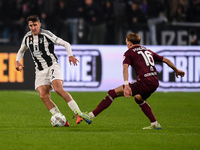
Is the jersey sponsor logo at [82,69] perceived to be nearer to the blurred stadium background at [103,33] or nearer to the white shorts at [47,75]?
the blurred stadium background at [103,33]

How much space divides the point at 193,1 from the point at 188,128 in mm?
10352

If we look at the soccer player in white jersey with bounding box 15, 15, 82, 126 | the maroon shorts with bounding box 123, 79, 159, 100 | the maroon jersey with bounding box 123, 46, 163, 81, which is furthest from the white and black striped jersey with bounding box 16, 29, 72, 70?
the maroon shorts with bounding box 123, 79, 159, 100

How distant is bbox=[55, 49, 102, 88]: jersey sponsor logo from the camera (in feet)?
43.8

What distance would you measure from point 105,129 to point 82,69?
724 cm

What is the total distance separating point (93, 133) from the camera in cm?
579

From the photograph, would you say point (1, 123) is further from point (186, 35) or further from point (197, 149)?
point (186, 35)

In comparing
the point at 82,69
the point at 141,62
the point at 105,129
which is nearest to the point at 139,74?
the point at 141,62

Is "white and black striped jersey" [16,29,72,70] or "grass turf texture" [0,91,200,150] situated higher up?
"white and black striped jersey" [16,29,72,70]

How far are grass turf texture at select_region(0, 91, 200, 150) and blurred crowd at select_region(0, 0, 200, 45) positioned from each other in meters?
4.14

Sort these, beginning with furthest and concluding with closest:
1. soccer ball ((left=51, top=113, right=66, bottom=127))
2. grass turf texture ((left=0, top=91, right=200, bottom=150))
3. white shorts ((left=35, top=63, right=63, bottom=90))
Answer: white shorts ((left=35, top=63, right=63, bottom=90)), soccer ball ((left=51, top=113, right=66, bottom=127)), grass turf texture ((left=0, top=91, right=200, bottom=150))

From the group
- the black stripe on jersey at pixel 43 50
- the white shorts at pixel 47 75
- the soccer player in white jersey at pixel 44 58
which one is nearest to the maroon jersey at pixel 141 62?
the soccer player in white jersey at pixel 44 58

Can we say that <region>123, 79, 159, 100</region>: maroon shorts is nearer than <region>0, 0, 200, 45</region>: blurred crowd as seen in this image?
Yes

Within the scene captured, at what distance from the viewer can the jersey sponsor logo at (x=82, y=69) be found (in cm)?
1335

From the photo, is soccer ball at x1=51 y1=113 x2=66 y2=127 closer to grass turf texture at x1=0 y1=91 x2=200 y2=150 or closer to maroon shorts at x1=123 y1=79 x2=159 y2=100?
grass turf texture at x1=0 y1=91 x2=200 y2=150
